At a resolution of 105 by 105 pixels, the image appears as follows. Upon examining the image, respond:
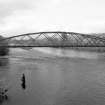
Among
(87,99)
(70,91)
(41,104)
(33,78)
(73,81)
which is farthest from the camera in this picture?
(33,78)

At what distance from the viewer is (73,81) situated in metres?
35.8

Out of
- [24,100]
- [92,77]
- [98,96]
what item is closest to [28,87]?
[24,100]

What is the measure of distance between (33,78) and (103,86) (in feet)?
49.0

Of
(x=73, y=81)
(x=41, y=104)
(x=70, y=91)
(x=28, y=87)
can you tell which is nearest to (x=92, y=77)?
(x=73, y=81)

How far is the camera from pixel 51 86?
3184 cm

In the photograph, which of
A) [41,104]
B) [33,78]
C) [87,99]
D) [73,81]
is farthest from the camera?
[33,78]

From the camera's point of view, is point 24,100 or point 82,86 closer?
point 24,100

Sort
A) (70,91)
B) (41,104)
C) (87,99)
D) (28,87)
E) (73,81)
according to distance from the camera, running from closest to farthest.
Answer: (41,104) < (87,99) < (70,91) < (28,87) < (73,81)

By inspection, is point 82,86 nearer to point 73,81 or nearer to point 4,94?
point 73,81

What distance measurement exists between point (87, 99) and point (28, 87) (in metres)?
11.0

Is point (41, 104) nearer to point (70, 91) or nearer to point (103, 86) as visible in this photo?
point (70, 91)

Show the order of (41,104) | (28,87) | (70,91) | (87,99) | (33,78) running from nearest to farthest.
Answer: (41,104)
(87,99)
(70,91)
(28,87)
(33,78)

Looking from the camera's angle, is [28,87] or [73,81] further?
[73,81]

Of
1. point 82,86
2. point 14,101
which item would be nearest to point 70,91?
point 82,86
